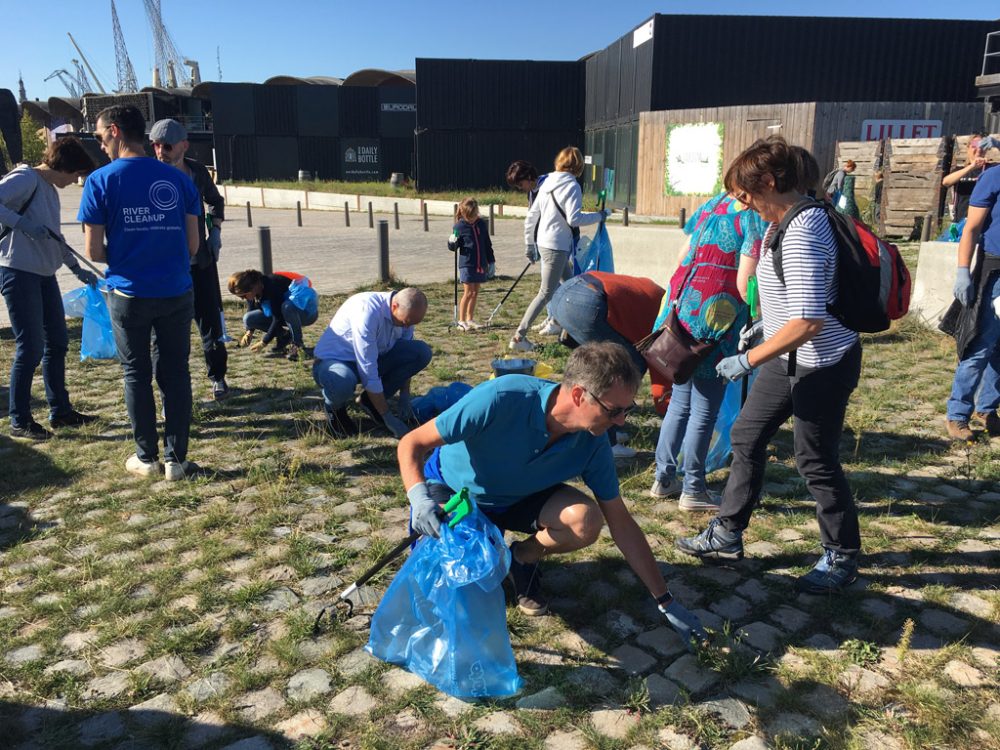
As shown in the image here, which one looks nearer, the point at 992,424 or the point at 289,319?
the point at 992,424

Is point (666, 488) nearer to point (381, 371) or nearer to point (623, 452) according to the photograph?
point (623, 452)

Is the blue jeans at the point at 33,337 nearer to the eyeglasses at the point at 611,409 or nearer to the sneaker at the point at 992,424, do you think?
the eyeglasses at the point at 611,409

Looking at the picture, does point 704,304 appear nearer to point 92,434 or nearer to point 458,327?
point 92,434

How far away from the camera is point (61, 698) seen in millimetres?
2666

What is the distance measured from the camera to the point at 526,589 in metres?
3.18

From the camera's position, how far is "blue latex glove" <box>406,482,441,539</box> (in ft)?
8.58

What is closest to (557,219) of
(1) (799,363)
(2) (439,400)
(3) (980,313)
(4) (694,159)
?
(2) (439,400)

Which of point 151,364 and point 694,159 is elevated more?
point 694,159

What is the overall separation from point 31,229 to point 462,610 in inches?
152

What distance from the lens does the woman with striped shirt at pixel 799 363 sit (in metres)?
2.91

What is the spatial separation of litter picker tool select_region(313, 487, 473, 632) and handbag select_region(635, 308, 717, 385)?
1347 millimetres

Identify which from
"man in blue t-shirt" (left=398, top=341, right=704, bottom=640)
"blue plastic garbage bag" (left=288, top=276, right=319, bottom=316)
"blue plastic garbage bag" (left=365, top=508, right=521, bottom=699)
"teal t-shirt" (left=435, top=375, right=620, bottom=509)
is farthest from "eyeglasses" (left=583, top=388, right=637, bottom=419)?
"blue plastic garbage bag" (left=288, top=276, right=319, bottom=316)

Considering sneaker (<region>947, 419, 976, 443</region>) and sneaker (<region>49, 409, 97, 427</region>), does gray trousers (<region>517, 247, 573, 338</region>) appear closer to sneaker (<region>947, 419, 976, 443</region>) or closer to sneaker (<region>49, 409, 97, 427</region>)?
sneaker (<region>947, 419, 976, 443</region>)

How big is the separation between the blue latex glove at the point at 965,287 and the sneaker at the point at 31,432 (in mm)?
5839
